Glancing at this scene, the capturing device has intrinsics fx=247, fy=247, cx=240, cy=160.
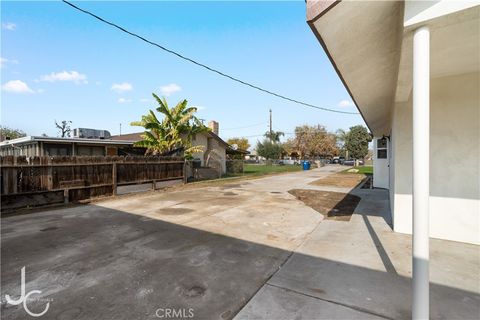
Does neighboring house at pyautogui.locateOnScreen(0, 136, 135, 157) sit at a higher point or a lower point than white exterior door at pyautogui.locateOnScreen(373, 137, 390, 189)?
higher

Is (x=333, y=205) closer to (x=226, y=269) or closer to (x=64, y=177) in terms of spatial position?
(x=226, y=269)

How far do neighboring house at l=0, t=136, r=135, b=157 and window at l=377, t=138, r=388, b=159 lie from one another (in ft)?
46.5

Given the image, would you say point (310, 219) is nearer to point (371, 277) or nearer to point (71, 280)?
point (371, 277)

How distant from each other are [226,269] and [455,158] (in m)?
4.49

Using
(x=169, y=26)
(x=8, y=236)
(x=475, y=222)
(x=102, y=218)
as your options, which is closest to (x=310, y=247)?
(x=475, y=222)

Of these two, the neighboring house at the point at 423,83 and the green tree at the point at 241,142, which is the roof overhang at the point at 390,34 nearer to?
the neighboring house at the point at 423,83

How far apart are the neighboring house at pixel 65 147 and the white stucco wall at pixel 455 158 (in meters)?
14.5

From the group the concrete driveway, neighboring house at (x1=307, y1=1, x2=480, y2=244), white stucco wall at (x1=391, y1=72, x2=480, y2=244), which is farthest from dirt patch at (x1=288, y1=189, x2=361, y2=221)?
white stucco wall at (x1=391, y1=72, x2=480, y2=244)

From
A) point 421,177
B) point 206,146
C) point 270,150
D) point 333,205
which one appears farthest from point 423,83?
point 270,150

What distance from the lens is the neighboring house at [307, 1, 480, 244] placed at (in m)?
2.23

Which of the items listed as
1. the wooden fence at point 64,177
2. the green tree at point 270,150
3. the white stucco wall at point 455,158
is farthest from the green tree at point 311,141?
the white stucco wall at point 455,158

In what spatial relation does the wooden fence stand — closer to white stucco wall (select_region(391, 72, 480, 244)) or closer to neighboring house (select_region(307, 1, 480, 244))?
neighboring house (select_region(307, 1, 480, 244))

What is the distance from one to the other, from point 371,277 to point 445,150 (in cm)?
300

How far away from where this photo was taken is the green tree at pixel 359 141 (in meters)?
48.6
